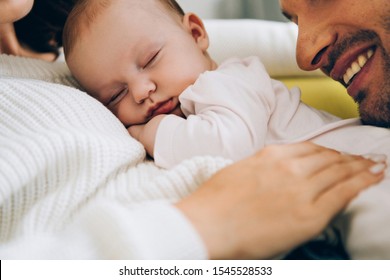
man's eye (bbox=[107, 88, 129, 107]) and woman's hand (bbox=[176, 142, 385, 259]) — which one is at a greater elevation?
woman's hand (bbox=[176, 142, 385, 259])

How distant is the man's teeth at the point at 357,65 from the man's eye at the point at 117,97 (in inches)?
18.8

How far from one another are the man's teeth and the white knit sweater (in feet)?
1.46

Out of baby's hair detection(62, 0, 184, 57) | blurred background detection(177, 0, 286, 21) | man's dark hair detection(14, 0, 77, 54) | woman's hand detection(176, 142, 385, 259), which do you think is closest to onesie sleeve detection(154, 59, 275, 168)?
woman's hand detection(176, 142, 385, 259)

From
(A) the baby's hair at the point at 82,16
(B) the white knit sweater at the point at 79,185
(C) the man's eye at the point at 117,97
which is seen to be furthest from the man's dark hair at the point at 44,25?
(B) the white knit sweater at the point at 79,185

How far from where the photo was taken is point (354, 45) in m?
0.81

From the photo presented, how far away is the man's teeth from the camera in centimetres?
81

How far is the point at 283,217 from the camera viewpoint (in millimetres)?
490

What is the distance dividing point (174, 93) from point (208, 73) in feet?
0.29

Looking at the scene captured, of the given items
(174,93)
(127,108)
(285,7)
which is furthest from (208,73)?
(285,7)

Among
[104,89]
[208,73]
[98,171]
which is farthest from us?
[104,89]

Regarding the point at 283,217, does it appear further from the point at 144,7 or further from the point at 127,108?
the point at 144,7

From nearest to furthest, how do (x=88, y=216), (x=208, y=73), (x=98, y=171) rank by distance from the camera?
(x=88, y=216), (x=98, y=171), (x=208, y=73)

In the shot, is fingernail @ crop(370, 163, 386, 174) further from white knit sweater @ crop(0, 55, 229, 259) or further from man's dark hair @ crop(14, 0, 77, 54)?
man's dark hair @ crop(14, 0, 77, 54)

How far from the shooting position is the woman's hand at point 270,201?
0.47 m
